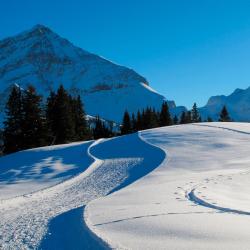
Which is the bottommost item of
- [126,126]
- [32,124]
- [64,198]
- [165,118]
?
[64,198]

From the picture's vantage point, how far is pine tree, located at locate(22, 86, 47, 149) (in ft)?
175

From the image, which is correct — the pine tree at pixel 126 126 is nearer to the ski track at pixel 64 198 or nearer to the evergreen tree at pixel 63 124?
the evergreen tree at pixel 63 124

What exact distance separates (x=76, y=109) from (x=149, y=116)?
18208 millimetres

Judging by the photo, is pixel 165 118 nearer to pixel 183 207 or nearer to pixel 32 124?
pixel 32 124

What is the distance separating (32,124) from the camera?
175 feet

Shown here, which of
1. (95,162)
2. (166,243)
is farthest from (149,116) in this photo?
(166,243)

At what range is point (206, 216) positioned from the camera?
11883 mm

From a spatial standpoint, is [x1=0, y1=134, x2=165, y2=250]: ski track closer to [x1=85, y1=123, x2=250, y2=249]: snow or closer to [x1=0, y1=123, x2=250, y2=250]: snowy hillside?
[x1=0, y1=123, x2=250, y2=250]: snowy hillside

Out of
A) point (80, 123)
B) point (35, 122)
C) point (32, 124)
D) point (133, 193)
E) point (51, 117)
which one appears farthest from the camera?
point (80, 123)

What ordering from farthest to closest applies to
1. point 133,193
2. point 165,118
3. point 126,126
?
point 165,118 < point 126,126 < point 133,193

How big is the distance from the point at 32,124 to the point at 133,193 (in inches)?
1490

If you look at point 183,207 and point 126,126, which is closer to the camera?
point 183,207

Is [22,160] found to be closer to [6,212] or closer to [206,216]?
[6,212]

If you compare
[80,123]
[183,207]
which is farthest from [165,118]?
[183,207]
